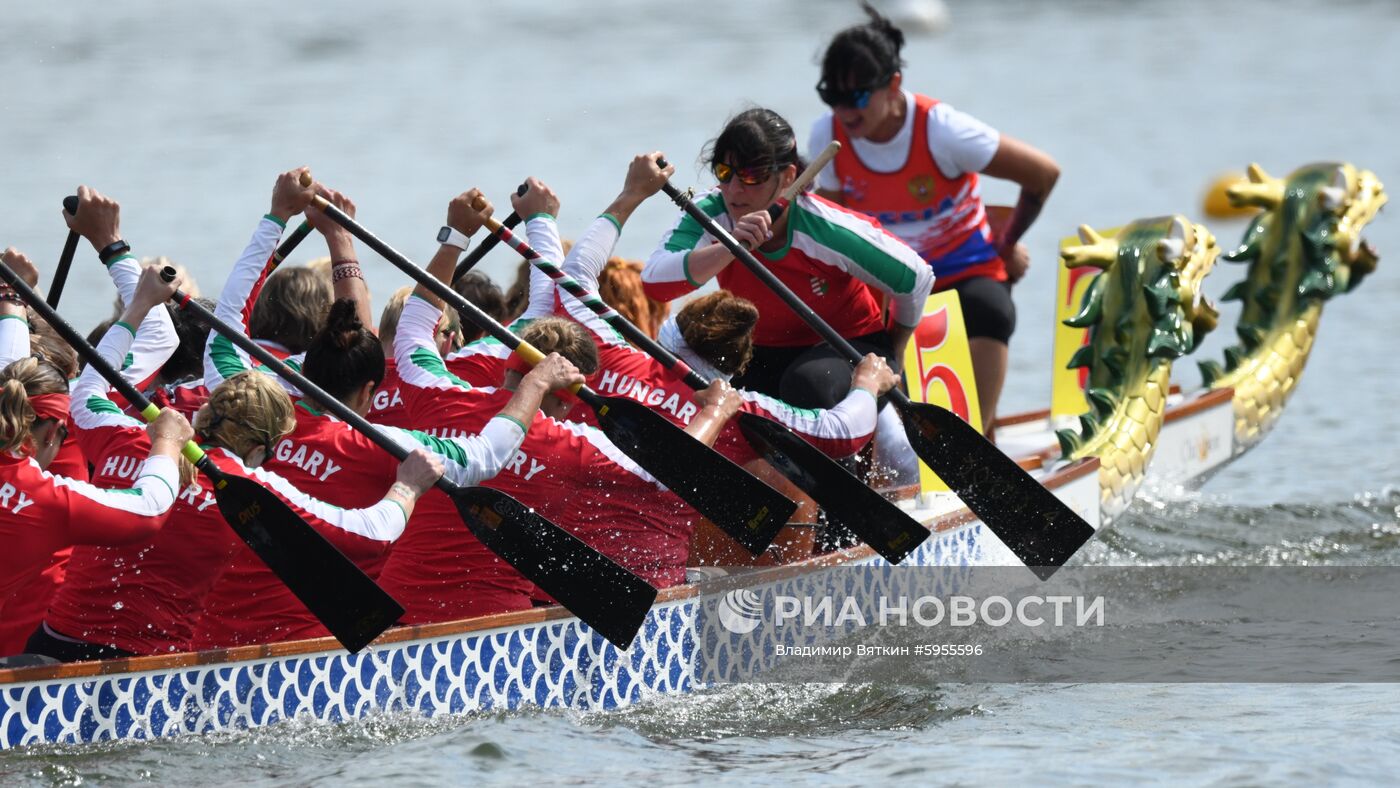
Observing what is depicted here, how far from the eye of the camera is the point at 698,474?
4.15m

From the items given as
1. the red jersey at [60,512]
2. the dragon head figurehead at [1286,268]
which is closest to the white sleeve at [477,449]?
the red jersey at [60,512]

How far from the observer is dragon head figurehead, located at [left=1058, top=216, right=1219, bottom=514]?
6.27 metres

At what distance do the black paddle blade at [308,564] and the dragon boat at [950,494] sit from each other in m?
0.11

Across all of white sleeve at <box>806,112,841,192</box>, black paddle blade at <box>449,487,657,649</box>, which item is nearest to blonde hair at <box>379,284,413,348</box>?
black paddle blade at <box>449,487,657,649</box>

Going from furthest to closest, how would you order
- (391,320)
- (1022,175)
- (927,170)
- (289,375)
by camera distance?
(1022,175) → (927,170) → (391,320) → (289,375)

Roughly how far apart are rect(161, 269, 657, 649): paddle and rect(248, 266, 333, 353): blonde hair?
2.19 ft

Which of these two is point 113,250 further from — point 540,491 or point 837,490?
point 837,490

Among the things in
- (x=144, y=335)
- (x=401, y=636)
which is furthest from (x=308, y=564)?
(x=144, y=335)

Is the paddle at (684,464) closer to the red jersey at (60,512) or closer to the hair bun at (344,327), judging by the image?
the hair bun at (344,327)

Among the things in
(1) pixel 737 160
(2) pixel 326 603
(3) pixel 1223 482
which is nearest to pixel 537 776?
(2) pixel 326 603

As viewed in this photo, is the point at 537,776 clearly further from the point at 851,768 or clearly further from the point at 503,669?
the point at 851,768

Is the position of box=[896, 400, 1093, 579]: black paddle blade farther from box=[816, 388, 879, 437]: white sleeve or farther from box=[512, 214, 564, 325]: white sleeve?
box=[512, 214, 564, 325]: white sleeve

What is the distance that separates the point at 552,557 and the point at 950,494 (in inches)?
72.0

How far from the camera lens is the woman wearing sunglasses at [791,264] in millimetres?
4660
